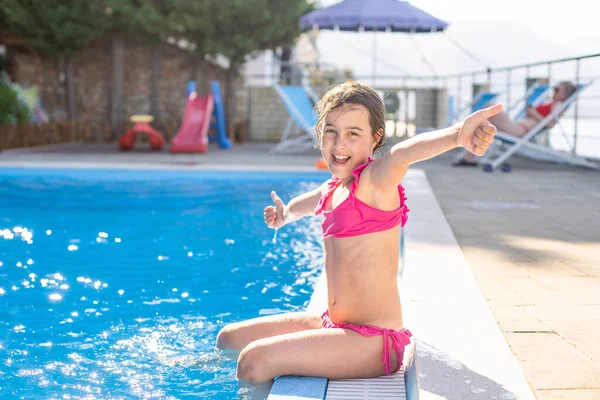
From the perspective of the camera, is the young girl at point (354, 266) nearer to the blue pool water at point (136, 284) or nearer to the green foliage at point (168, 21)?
the blue pool water at point (136, 284)

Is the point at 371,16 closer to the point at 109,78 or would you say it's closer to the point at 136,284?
the point at 109,78

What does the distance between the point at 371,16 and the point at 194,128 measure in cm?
368

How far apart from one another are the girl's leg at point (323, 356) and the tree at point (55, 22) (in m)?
12.9

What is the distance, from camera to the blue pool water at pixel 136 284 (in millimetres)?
2561

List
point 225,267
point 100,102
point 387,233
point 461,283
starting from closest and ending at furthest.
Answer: point 387,233 → point 461,283 → point 225,267 → point 100,102

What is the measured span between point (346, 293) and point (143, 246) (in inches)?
116

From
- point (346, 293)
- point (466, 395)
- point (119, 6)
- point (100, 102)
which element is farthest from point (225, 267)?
point (100, 102)

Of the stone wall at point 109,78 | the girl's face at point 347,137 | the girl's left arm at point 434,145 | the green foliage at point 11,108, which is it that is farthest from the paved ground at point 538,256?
the stone wall at point 109,78

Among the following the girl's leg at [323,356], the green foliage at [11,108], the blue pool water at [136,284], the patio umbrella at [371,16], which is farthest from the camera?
the patio umbrella at [371,16]

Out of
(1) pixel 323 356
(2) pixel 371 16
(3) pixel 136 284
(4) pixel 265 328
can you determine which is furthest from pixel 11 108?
(1) pixel 323 356

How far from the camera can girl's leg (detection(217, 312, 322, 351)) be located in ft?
7.97

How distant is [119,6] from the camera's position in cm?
1358

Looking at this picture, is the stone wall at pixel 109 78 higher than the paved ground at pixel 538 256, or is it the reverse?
the stone wall at pixel 109 78

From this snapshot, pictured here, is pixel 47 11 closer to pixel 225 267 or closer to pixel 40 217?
pixel 40 217
